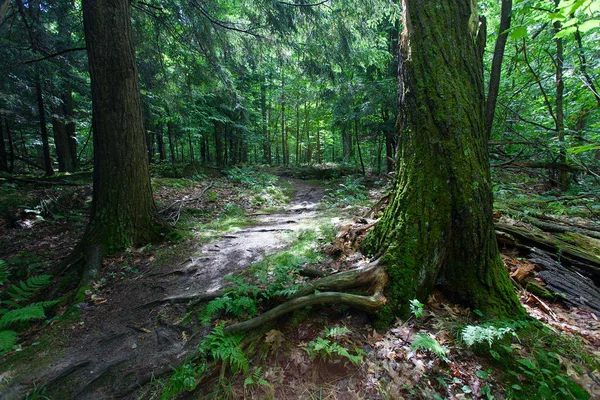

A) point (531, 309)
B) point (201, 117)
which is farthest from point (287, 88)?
point (531, 309)

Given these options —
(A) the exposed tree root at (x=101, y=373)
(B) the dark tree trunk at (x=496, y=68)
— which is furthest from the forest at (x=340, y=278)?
(B) the dark tree trunk at (x=496, y=68)

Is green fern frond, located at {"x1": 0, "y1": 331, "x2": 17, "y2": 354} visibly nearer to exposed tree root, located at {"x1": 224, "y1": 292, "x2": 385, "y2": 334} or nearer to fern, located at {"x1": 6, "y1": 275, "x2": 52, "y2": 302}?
fern, located at {"x1": 6, "y1": 275, "x2": 52, "y2": 302}

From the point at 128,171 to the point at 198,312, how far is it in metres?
2.96

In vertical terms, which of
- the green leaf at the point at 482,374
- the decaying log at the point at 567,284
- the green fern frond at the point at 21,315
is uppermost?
the decaying log at the point at 567,284

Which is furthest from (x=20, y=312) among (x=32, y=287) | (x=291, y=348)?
(x=291, y=348)

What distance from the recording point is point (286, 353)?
7.68ft

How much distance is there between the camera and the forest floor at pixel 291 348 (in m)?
1.96

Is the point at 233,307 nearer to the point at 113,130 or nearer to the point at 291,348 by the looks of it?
the point at 291,348

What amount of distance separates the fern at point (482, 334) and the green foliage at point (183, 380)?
7.16 ft

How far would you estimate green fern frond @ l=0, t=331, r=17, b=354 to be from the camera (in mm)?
2603

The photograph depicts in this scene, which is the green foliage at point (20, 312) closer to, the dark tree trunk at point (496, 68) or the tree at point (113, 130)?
the tree at point (113, 130)

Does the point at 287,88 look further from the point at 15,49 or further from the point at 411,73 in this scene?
the point at 411,73

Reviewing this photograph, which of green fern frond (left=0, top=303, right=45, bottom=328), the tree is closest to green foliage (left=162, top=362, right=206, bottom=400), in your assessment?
green fern frond (left=0, top=303, right=45, bottom=328)

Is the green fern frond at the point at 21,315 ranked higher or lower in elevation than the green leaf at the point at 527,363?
lower
